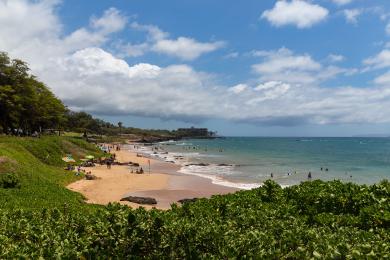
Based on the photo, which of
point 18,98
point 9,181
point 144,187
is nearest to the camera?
point 9,181

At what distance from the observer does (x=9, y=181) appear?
27359 millimetres

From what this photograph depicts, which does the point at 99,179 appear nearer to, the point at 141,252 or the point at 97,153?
the point at 97,153

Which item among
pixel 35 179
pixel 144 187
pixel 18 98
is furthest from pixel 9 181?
pixel 18 98

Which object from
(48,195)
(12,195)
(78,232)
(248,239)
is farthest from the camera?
(48,195)

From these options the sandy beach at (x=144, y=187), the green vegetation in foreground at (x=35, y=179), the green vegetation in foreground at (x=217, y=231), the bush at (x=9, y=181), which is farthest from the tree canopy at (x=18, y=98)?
the green vegetation in foreground at (x=217, y=231)

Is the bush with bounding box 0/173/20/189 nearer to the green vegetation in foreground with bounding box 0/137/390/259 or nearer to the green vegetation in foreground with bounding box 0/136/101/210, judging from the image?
the green vegetation in foreground with bounding box 0/136/101/210

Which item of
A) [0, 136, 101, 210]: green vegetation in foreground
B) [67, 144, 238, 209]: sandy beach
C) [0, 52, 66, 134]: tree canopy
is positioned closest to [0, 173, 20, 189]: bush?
[0, 136, 101, 210]: green vegetation in foreground

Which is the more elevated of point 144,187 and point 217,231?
point 217,231

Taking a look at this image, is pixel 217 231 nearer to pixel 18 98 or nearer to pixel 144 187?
pixel 144 187

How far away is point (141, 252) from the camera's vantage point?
8359 millimetres

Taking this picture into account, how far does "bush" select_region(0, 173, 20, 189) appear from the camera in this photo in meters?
27.0

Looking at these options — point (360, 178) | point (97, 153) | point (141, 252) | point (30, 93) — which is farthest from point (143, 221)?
point (97, 153)

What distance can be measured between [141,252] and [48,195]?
2040 centimetres

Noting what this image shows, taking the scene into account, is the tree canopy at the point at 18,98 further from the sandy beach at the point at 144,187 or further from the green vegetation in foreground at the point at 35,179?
the sandy beach at the point at 144,187
